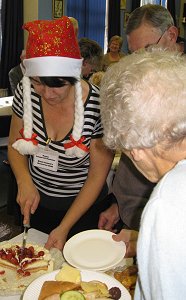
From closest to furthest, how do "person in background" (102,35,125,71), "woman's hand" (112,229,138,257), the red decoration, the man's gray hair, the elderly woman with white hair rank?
1. the elderly woman with white hair
2. "woman's hand" (112,229,138,257)
3. the red decoration
4. the man's gray hair
5. "person in background" (102,35,125,71)

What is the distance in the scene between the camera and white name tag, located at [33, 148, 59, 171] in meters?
1.52

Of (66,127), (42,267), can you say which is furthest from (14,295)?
(66,127)

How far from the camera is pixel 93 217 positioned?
1691 mm

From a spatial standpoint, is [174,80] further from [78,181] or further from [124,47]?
[124,47]

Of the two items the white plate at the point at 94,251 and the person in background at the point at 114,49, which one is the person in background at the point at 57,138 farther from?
the person in background at the point at 114,49

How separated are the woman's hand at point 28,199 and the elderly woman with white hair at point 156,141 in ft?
2.64

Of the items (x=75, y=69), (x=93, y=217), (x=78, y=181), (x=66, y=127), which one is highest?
(x=75, y=69)

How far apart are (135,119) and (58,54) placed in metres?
0.81

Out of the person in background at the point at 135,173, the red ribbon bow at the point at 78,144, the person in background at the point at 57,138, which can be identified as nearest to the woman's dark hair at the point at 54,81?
the person in background at the point at 57,138

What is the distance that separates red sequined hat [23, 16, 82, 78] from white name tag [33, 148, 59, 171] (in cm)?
32

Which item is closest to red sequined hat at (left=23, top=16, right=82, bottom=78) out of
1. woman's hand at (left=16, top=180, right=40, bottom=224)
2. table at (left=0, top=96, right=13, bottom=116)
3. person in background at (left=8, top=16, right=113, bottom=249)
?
person in background at (left=8, top=16, right=113, bottom=249)

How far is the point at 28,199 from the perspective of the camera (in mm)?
1532

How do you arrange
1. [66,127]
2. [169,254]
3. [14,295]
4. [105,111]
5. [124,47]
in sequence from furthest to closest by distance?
[124,47], [66,127], [14,295], [105,111], [169,254]

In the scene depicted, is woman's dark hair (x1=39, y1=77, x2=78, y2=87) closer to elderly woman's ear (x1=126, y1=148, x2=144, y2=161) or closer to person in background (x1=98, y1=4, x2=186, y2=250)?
person in background (x1=98, y1=4, x2=186, y2=250)
